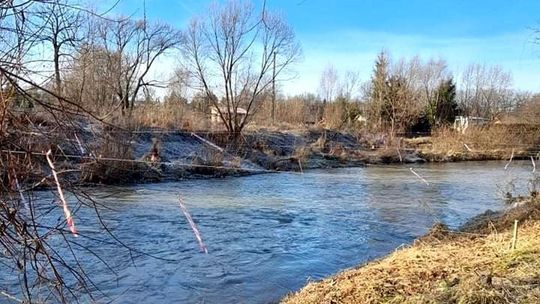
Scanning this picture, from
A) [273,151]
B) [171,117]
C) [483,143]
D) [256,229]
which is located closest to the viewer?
[256,229]

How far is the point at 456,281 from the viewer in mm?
3389

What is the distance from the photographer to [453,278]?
3.48m

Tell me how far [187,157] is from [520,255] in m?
15.1

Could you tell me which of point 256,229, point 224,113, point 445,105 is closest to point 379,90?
point 445,105

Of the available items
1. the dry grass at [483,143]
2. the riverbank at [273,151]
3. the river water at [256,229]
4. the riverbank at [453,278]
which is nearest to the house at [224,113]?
the riverbank at [273,151]

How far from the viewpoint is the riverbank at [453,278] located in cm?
307

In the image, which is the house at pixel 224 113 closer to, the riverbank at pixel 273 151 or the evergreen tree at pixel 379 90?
the riverbank at pixel 273 151

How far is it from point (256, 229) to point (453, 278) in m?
5.26

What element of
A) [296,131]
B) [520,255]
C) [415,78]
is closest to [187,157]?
[296,131]

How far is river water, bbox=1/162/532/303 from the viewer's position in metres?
5.58

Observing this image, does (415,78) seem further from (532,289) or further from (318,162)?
(532,289)

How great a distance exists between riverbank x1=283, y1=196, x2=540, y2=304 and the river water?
140 cm

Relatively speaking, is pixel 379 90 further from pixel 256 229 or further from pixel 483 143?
pixel 256 229

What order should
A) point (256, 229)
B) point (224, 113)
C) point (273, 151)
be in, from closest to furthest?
point (256, 229) < point (273, 151) < point (224, 113)
